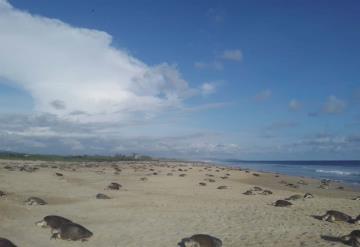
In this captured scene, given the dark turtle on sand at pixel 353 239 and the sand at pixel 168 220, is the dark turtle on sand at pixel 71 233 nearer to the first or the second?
the sand at pixel 168 220

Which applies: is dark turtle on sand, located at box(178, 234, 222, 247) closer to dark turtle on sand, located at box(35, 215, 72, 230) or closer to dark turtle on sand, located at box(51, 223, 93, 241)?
dark turtle on sand, located at box(51, 223, 93, 241)

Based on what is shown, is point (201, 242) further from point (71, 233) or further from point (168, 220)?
point (168, 220)

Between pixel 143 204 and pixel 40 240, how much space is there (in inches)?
326

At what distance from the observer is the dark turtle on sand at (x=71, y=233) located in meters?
12.8

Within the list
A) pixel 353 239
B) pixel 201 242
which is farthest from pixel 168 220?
pixel 353 239

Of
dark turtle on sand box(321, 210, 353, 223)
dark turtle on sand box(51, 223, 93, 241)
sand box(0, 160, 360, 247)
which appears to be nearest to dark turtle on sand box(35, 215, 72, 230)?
sand box(0, 160, 360, 247)

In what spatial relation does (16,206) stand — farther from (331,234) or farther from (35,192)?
(331,234)

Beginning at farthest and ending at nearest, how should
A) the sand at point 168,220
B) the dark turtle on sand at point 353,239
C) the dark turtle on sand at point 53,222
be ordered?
the dark turtle on sand at point 53,222, the sand at point 168,220, the dark turtle on sand at point 353,239

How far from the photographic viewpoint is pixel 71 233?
12.8m

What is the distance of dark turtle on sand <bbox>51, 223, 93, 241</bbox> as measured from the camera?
42.0 feet

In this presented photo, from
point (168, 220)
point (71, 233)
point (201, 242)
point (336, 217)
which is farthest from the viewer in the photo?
point (336, 217)

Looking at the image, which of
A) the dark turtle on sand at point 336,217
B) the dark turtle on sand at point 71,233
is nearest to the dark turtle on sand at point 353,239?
the dark turtle on sand at point 336,217

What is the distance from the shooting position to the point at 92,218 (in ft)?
54.4

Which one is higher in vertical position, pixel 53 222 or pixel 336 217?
pixel 336 217
